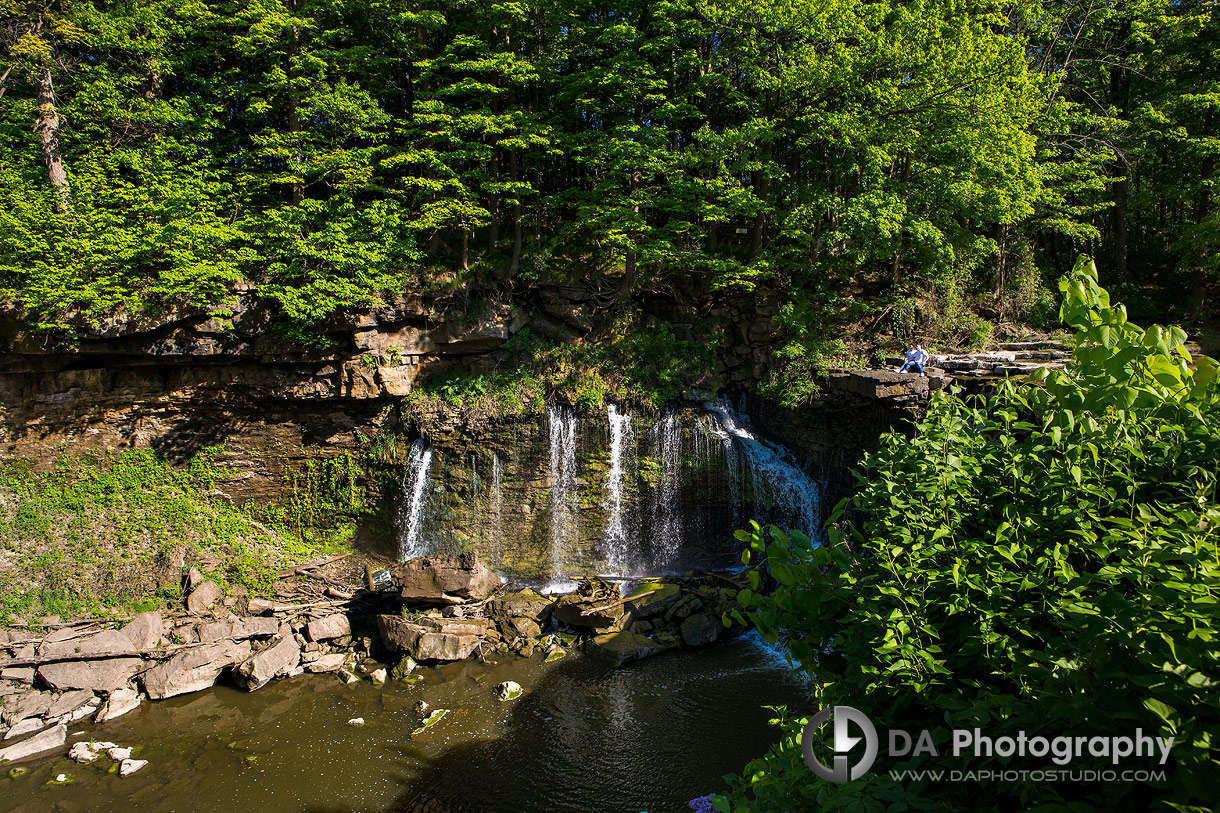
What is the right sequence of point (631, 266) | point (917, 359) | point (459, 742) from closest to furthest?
point (459, 742) → point (917, 359) → point (631, 266)

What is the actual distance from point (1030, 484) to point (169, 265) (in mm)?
17462

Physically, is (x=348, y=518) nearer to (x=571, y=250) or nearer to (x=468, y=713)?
(x=468, y=713)

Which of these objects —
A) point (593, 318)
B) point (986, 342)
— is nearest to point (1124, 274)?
point (986, 342)

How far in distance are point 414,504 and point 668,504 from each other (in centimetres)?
635

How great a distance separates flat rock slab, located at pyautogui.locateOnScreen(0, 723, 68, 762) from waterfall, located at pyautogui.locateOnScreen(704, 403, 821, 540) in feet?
43.1

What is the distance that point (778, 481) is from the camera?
14453 millimetres

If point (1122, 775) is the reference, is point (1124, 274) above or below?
above

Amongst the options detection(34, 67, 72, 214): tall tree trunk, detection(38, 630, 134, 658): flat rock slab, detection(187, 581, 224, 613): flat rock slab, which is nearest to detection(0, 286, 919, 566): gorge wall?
detection(187, 581, 224, 613): flat rock slab

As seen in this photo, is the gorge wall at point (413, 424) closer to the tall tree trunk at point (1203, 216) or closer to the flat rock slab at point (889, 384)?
the flat rock slab at point (889, 384)

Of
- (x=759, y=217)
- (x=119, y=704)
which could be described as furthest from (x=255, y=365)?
(x=759, y=217)

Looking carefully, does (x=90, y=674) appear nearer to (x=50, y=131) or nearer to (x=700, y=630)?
(x=700, y=630)

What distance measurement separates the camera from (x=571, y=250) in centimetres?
1762

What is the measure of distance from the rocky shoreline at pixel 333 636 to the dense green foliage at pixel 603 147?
6762 mm

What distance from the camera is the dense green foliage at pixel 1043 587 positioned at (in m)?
1.67
